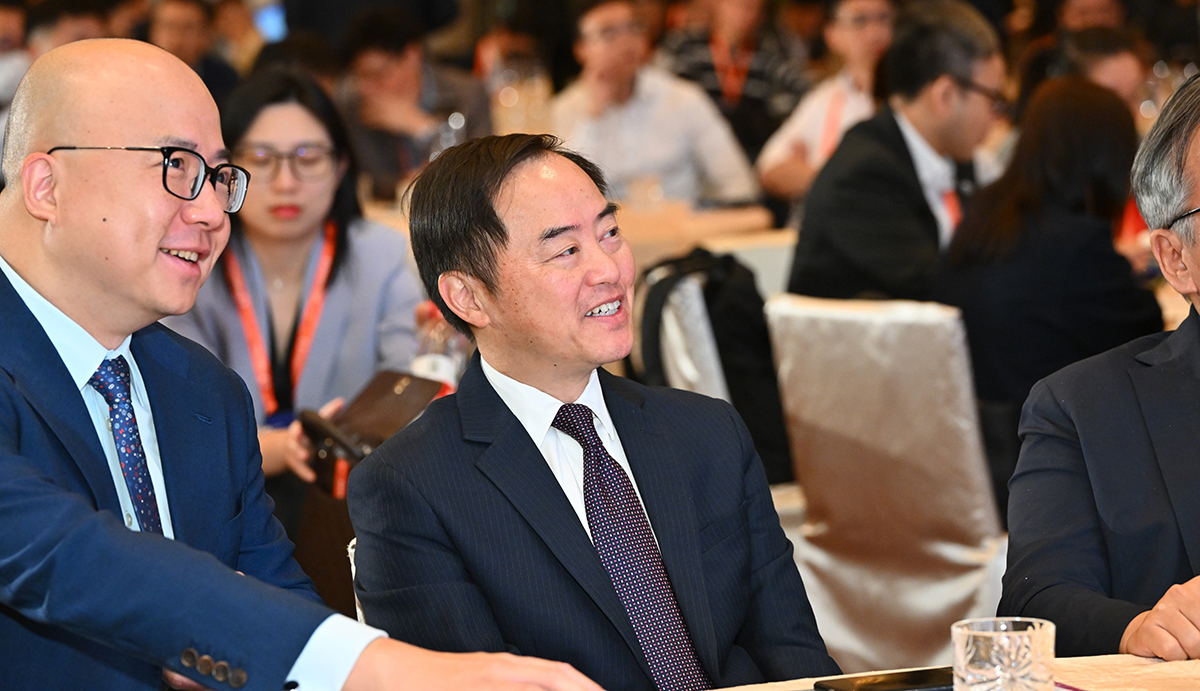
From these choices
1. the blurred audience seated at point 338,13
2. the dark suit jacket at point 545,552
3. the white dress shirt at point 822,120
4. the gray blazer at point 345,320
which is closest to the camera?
the dark suit jacket at point 545,552

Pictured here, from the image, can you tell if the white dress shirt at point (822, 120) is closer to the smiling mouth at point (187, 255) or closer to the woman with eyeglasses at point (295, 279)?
the woman with eyeglasses at point (295, 279)

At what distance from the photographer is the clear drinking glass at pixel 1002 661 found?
4.05ft

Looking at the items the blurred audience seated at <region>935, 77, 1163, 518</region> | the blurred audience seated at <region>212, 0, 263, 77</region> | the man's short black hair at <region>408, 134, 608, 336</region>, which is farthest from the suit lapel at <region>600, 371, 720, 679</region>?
the blurred audience seated at <region>212, 0, 263, 77</region>

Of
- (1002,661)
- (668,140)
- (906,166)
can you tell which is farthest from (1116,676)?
(668,140)

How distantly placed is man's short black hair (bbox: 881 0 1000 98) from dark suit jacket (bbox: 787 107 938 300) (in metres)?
0.20

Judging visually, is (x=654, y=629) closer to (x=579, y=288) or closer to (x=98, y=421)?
(x=579, y=288)

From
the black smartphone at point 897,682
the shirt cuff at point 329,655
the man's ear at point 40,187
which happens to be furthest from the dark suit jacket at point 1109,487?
the man's ear at point 40,187

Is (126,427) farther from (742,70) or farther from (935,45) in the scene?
(742,70)

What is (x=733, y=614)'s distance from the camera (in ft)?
5.84

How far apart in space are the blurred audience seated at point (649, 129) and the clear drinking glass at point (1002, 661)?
4.88m

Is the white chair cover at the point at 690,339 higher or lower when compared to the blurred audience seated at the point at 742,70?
lower

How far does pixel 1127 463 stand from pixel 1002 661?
0.62 metres

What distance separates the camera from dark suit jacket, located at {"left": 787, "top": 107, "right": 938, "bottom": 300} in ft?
12.3

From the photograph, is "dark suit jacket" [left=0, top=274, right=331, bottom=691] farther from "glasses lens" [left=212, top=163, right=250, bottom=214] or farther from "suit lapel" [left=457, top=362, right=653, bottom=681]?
"suit lapel" [left=457, top=362, right=653, bottom=681]
